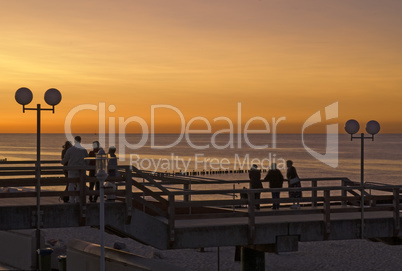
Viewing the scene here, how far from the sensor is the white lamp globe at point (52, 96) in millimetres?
16812

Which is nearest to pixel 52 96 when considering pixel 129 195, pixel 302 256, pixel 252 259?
pixel 129 195

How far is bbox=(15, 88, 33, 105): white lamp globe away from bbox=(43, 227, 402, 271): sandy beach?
598 inches

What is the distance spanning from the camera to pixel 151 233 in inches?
636

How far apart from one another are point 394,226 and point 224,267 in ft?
53.0

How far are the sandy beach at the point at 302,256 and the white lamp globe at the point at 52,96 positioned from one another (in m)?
15.3

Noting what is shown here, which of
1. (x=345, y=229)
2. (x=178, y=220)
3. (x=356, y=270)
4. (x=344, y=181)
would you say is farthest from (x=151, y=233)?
(x=356, y=270)

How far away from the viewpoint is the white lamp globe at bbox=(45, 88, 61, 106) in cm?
1681

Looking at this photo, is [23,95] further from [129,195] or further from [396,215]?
[396,215]

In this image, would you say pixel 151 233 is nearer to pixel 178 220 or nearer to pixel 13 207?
pixel 178 220

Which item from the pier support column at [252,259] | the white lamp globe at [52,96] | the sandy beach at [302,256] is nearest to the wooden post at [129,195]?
the white lamp globe at [52,96]

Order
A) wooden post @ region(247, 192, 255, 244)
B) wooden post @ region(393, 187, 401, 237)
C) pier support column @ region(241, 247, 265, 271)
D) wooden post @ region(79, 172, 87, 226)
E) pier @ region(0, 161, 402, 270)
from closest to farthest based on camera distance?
A: wooden post @ region(79, 172, 87, 226)
pier @ region(0, 161, 402, 270)
wooden post @ region(247, 192, 255, 244)
wooden post @ region(393, 187, 401, 237)
pier support column @ region(241, 247, 265, 271)

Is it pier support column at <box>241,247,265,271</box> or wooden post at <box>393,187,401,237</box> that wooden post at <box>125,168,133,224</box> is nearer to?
pier support column at <box>241,247,265,271</box>

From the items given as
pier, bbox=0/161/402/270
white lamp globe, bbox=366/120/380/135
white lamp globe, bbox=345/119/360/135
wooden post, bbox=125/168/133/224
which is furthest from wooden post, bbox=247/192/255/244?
white lamp globe, bbox=366/120/380/135

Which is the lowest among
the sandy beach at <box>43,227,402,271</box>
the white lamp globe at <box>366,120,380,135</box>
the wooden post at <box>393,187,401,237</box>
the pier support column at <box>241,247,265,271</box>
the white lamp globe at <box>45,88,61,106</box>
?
the sandy beach at <box>43,227,402,271</box>
